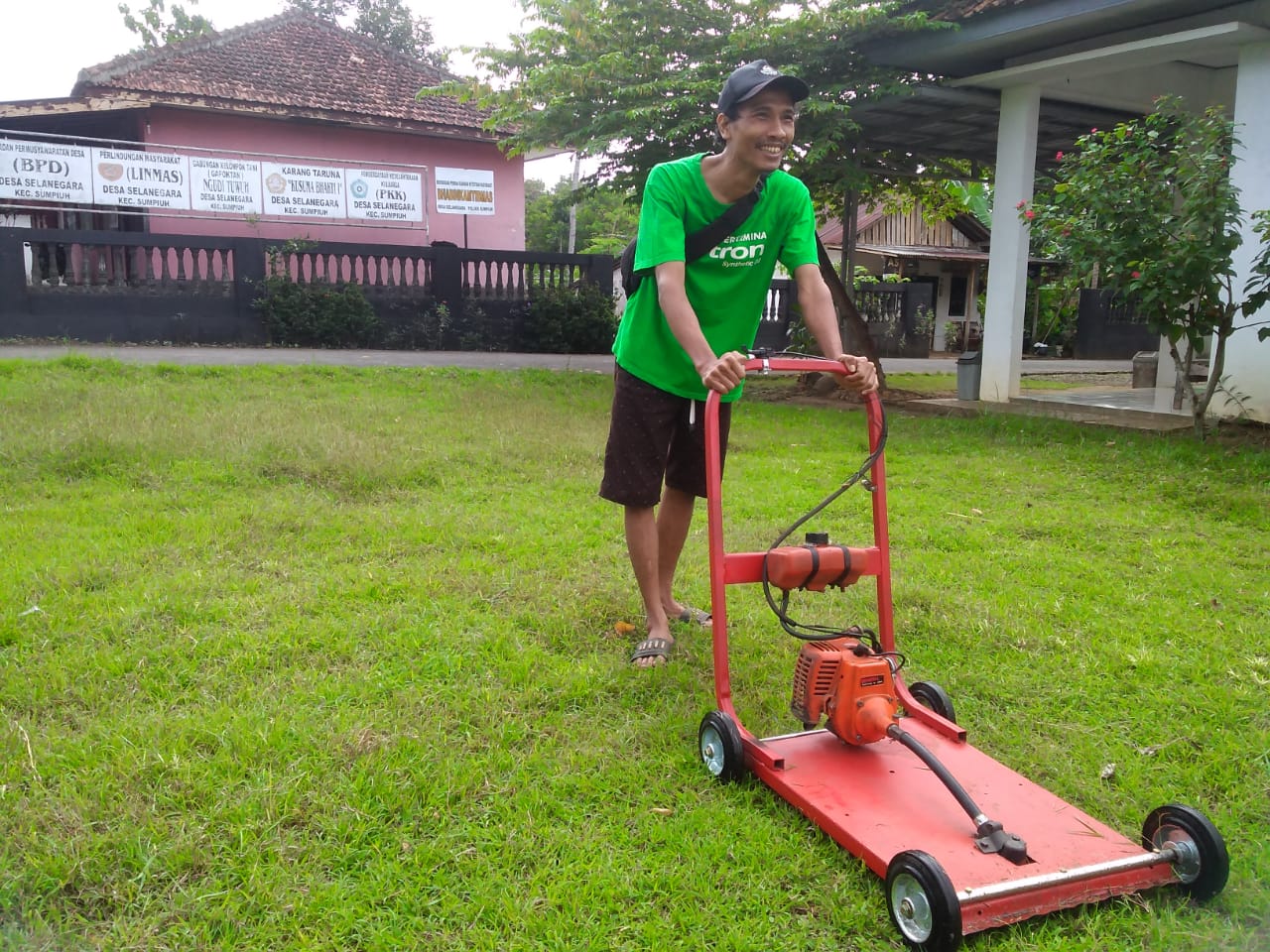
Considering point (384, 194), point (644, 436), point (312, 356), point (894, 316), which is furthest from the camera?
point (894, 316)

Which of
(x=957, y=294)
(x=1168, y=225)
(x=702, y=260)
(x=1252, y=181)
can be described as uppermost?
(x=1252, y=181)

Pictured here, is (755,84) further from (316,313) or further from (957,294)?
(957,294)

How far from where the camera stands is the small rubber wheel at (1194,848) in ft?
6.79

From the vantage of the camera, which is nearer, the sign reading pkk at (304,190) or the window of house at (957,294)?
the sign reading pkk at (304,190)

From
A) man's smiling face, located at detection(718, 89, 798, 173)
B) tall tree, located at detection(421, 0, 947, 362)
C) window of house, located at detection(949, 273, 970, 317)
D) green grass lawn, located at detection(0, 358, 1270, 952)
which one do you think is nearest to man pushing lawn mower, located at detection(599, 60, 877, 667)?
man's smiling face, located at detection(718, 89, 798, 173)

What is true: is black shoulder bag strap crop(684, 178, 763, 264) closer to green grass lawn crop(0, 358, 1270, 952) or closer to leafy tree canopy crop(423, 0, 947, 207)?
green grass lawn crop(0, 358, 1270, 952)

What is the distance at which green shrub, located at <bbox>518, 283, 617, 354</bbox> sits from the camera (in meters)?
14.7

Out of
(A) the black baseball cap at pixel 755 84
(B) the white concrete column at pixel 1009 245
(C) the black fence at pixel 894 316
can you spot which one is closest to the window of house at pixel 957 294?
(C) the black fence at pixel 894 316

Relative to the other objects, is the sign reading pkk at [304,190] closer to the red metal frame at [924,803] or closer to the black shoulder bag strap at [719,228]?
the black shoulder bag strap at [719,228]

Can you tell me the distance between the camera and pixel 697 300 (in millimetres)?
3127

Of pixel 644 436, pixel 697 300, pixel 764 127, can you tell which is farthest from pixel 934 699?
pixel 764 127

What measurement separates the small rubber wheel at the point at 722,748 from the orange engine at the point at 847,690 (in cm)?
19

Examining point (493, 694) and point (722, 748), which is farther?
point (493, 694)

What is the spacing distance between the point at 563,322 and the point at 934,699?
489 inches
